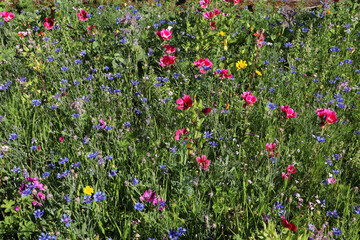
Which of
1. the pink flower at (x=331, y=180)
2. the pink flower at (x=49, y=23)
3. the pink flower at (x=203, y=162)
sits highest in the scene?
the pink flower at (x=49, y=23)

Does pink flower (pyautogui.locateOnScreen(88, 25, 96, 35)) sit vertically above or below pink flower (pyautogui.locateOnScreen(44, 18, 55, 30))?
below

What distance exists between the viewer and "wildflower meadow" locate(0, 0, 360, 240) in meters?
2.09

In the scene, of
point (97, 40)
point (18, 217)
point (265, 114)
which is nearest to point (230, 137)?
point (265, 114)

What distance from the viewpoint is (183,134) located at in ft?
8.03

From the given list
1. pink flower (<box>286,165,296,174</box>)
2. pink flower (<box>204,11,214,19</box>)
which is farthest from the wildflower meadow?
pink flower (<box>204,11,214,19</box>)

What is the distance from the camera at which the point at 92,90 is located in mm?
3135

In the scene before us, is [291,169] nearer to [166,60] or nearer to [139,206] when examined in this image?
[139,206]

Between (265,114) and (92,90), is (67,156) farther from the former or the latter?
(265,114)

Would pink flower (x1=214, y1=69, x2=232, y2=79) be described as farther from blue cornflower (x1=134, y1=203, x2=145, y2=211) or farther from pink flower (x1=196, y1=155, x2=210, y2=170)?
blue cornflower (x1=134, y1=203, x2=145, y2=211)

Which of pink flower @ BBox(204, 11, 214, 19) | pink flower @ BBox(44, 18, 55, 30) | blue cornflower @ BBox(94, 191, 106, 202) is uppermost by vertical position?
pink flower @ BBox(204, 11, 214, 19)

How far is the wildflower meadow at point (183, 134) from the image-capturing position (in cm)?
209

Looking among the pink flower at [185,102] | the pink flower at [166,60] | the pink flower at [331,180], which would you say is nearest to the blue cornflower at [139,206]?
the pink flower at [185,102]

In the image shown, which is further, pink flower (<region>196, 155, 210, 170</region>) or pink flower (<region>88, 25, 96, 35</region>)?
pink flower (<region>88, 25, 96, 35</region>)

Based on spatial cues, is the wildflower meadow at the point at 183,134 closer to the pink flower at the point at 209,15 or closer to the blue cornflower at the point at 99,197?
the blue cornflower at the point at 99,197
